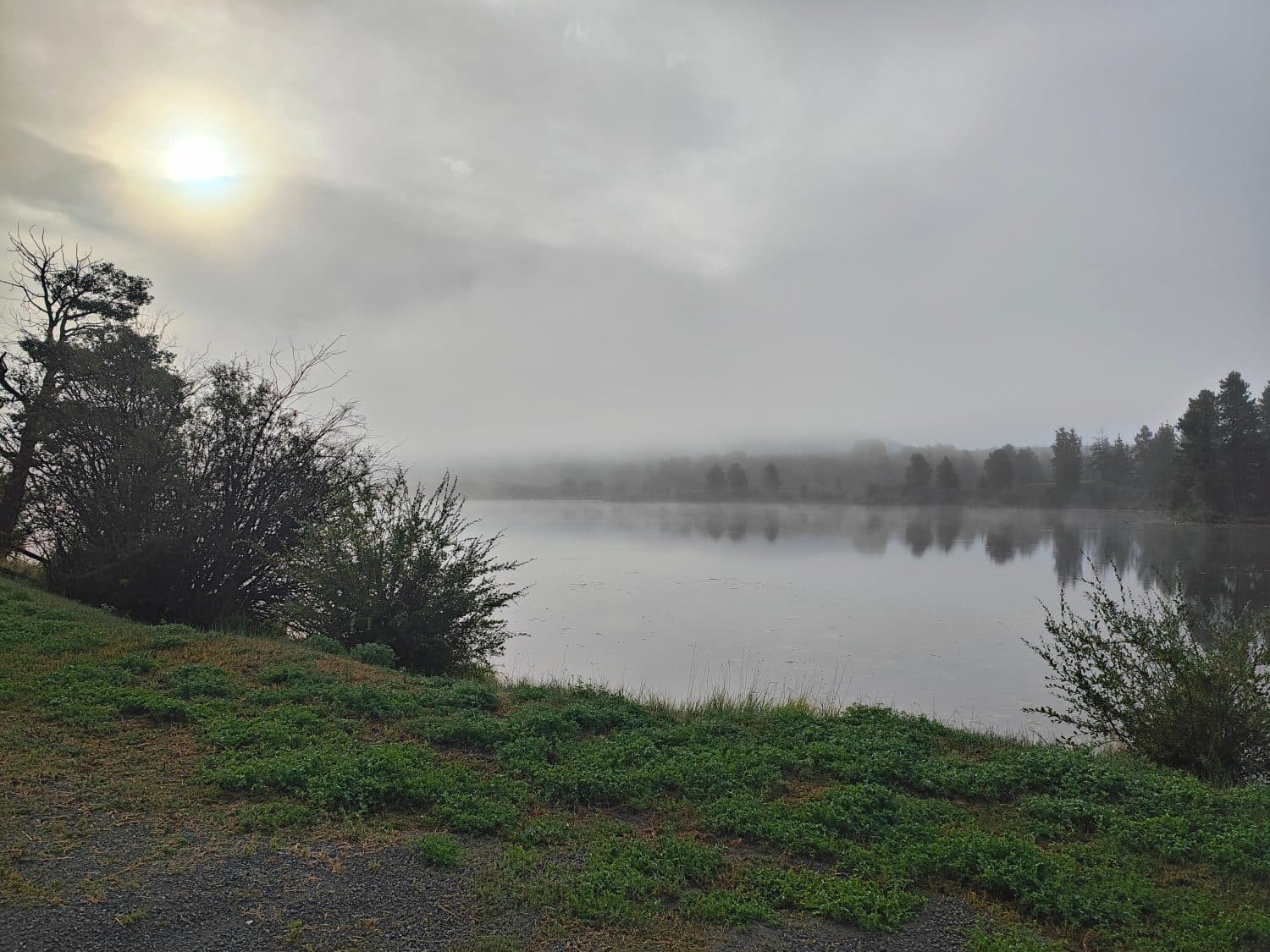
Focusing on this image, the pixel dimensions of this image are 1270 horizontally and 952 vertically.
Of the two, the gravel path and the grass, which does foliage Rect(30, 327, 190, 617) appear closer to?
the grass

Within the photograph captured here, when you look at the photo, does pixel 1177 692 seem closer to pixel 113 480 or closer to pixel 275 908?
pixel 275 908

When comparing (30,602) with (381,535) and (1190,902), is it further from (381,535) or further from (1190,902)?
(1190,902)

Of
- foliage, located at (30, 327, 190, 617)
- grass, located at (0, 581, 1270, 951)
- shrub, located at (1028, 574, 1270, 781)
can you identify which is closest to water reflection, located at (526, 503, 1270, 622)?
shrub, located at (1028, 574, 1270, 781)

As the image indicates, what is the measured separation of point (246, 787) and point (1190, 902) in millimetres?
5383

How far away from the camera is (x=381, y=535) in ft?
34.5

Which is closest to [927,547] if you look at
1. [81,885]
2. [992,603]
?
[992,603]

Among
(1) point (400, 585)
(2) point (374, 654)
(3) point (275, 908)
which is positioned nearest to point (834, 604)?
(1) point (400, 585)

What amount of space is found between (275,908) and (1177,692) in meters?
7.53

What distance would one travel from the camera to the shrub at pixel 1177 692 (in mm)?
6414

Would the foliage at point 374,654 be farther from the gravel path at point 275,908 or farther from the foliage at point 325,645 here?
the gravel path at point 275,908

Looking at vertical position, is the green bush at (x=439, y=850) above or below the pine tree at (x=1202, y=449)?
below

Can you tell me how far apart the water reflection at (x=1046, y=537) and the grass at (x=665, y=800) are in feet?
30.5

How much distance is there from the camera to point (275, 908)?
326 cm

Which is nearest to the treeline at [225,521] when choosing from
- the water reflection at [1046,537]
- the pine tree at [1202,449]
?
the water reflection at [1046,537]
